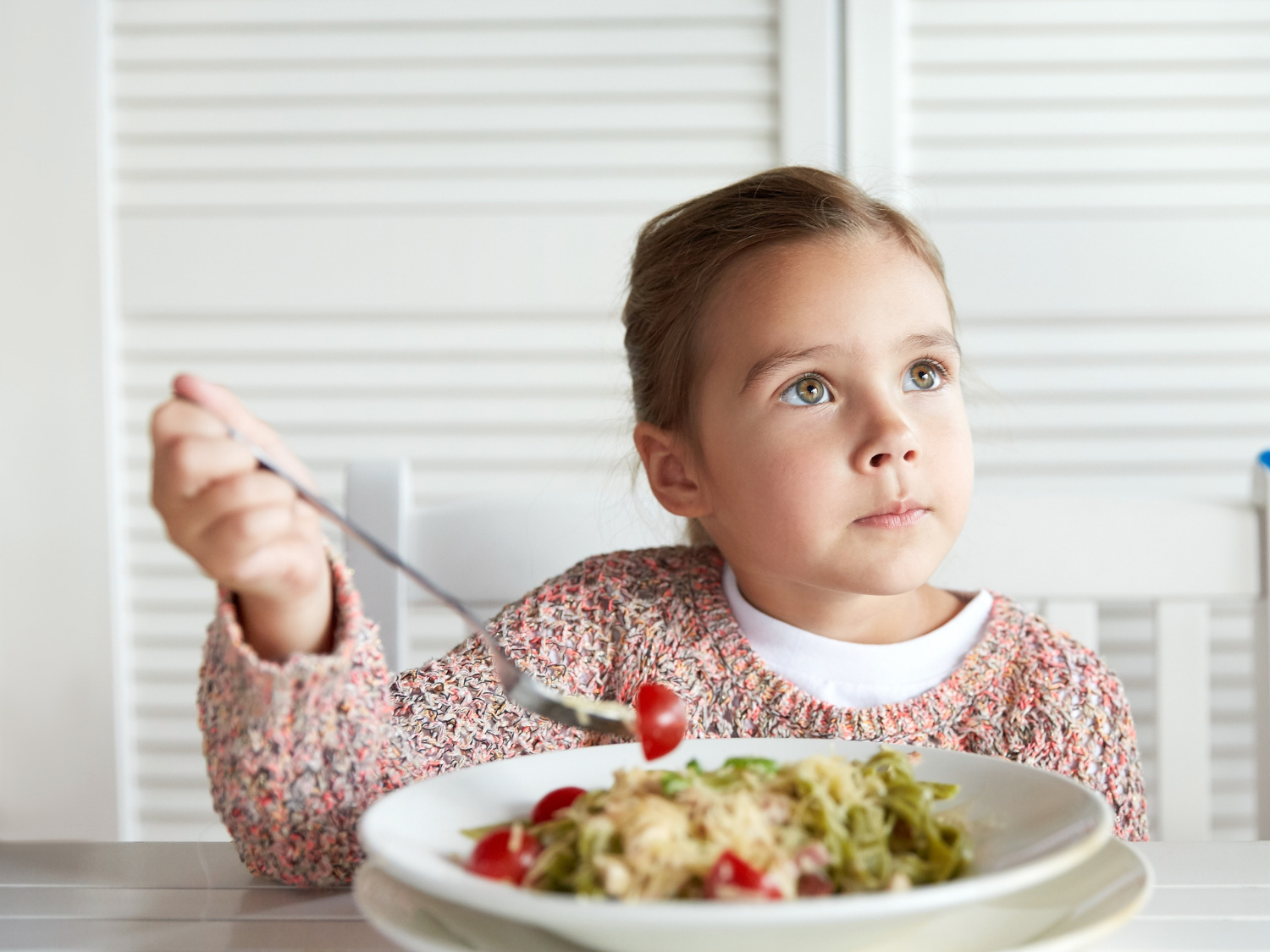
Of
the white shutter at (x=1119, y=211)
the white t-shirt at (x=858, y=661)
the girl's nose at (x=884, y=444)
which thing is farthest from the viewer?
the white shutter at (x=1119, y=211)

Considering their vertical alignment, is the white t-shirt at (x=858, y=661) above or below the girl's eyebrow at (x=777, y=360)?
below

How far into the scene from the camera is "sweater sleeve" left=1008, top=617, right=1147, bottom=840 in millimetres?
934

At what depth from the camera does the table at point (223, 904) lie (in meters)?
0.61

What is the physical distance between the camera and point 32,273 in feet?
5.63

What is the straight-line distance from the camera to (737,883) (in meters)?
0.47

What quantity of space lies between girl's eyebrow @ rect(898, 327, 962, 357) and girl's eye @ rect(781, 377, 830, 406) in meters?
0.07

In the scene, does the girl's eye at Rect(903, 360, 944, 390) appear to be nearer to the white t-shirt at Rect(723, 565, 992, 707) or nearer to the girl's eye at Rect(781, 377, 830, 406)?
the girl's eye at Rect(781, 377, 830, 406)

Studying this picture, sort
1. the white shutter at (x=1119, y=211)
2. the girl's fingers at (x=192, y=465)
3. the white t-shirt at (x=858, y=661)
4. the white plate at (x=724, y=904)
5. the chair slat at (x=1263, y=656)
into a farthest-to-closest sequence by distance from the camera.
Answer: the white shutter at (x=1119, y=211) < the chair slat at (x=1263, y=656) < the white t-shirt at (x=858, y=661) < the girl's fingers at (x=192, y=465) < the white plate at (x=724, y=904)

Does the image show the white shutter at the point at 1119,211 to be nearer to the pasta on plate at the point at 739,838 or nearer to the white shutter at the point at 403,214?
the white shutter at the point at 403,214

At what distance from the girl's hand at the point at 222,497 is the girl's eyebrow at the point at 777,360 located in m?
0.40

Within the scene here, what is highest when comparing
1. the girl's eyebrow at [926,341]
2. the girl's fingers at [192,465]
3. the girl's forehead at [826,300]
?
the girl's forehead at [826,300]

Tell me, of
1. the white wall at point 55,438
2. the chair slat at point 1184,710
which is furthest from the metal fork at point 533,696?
the white wall at point 55,438

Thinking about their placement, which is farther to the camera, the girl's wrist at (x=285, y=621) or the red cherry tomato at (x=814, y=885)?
the girl's wrist at (x=285, y=621)

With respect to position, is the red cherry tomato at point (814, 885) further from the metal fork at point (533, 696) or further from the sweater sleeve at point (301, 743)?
the sweater sleeve at point (301, 743)
